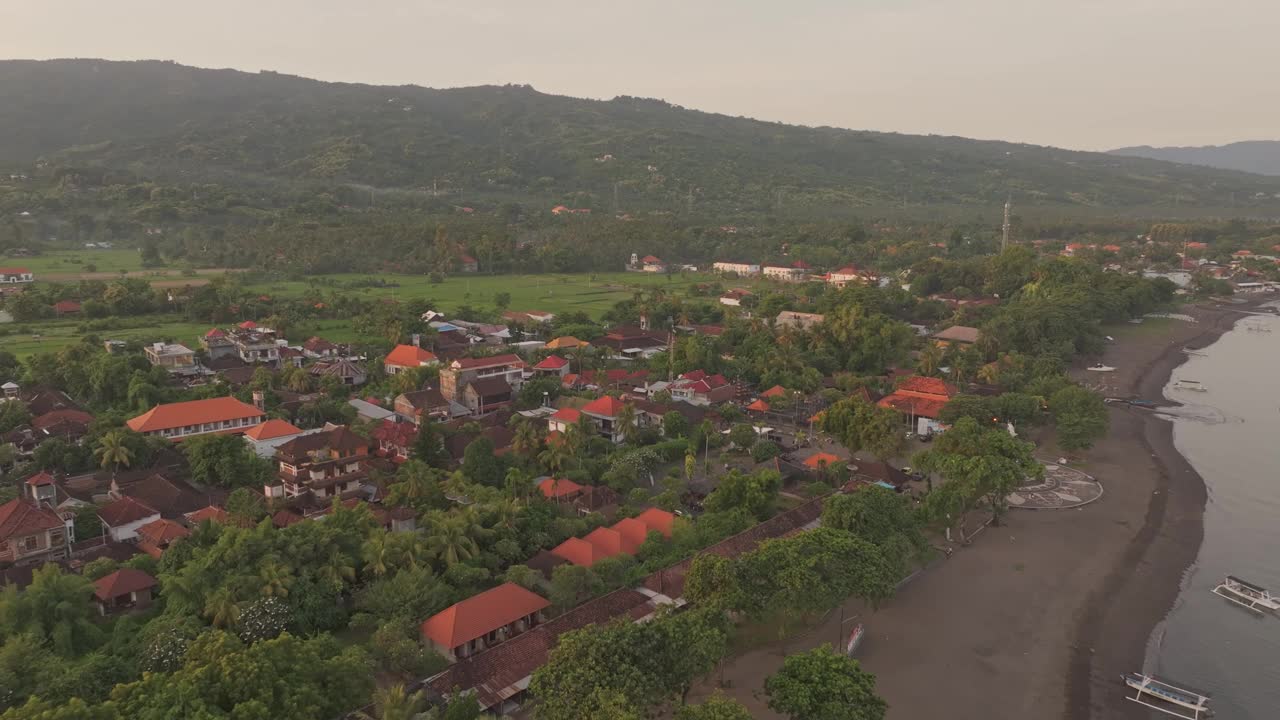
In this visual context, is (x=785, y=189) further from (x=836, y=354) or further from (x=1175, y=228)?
(x=836, y=354)

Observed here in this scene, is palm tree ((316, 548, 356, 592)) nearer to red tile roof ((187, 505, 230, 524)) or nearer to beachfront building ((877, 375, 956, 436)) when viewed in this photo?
red tile roof ((187, 505, 230, 524))

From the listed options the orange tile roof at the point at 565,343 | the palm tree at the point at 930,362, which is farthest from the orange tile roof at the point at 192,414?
the palm tree at the point at 930,362

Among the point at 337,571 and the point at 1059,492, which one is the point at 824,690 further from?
the point at 1059,492

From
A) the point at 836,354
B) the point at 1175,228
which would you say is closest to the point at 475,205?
the point at 836,354

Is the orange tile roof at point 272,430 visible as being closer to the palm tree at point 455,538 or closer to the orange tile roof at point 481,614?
the palm tree at point 455,538

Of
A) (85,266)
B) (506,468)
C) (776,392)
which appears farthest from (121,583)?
(85,266)

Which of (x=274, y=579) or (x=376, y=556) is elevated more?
(x=274, y=579)
